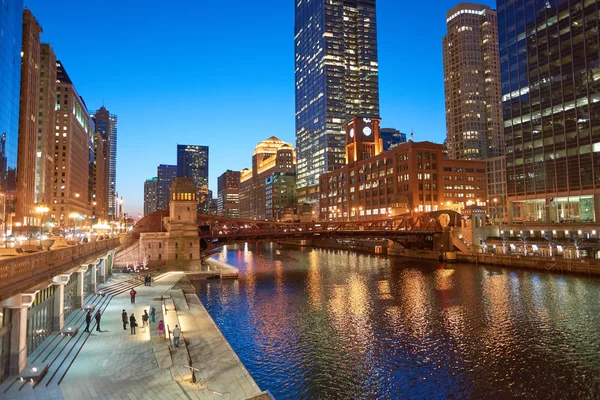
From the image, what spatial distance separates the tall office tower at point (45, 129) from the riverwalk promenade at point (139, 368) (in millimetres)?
146468

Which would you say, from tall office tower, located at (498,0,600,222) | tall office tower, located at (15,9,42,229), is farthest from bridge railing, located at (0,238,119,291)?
tall office tower, located at (15,9,42,229)

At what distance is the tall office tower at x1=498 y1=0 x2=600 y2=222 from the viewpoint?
104m

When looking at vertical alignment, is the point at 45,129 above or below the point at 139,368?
above

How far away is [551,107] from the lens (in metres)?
114

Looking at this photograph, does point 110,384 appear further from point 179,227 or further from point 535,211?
point 535,211

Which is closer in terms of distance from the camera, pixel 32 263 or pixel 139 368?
pixel 32 263

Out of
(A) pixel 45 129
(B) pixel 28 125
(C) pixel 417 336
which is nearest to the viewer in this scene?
(C) pixel 417 336

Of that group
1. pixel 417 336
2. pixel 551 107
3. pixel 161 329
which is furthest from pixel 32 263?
pixel 551 107

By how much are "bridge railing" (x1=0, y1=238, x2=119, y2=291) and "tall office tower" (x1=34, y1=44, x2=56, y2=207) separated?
147m

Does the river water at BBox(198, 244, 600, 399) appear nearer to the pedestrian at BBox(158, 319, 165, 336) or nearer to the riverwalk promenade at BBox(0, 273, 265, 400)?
the riverwalk promenade at BBox(0, 273, 265, 400)

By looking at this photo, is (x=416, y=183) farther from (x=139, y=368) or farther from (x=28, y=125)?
(x=139, y=368)

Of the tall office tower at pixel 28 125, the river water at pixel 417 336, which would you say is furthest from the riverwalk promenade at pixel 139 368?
the tall office tower at pixel 28 125

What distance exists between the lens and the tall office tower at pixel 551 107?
104 meters

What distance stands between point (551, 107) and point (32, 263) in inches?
4902
